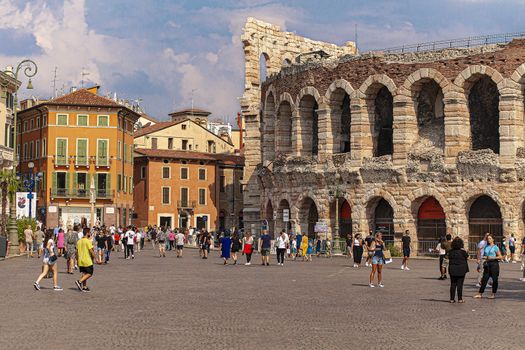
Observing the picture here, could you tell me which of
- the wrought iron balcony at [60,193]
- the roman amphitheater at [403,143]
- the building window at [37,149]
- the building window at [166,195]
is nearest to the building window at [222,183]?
the building window at [166,195]

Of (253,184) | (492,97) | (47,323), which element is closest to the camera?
(47,323)

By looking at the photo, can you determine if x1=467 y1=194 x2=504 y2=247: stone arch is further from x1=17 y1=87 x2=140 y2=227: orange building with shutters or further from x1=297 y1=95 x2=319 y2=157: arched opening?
x1=17 y1=87 x2=140 y2=227: orange building with shutters

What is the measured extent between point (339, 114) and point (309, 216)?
6.80 m

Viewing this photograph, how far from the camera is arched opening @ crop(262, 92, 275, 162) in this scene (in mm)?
60719

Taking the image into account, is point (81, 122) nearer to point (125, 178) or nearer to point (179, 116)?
point (125, 178)

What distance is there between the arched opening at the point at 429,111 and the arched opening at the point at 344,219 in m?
6.33

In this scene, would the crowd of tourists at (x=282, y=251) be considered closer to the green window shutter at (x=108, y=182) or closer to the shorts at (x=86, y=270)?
the shorts at (x=86, y=270)

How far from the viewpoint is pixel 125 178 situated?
80250 mm

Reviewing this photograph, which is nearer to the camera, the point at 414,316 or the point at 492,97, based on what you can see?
the point at 414,316

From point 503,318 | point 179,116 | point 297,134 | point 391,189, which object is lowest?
point 503,318

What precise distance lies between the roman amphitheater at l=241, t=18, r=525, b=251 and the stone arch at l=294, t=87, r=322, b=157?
7cm

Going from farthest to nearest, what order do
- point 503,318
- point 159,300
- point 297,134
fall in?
1. point 297,134
2. point 159,300
3. point 503,318

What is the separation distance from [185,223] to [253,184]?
68.4 ft

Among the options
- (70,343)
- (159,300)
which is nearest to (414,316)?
(159,300)
